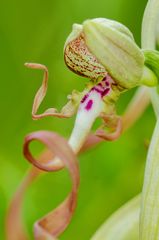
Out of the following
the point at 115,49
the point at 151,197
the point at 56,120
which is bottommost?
the point at 56,120

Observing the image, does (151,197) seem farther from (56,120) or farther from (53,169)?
(56,120)

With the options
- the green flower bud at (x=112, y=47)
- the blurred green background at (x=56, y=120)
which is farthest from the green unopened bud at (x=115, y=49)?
the blurred green background at (x=56, y=120)

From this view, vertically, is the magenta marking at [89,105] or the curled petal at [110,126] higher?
the magenta marking at [89,105]

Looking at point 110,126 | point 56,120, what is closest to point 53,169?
point 110,126

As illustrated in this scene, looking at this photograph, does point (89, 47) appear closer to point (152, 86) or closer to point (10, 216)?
point (152, 86)

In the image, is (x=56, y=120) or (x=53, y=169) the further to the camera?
(x=56, y=120)

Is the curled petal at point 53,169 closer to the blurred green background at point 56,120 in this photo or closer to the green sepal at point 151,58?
the green sepal at point 151,58
